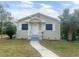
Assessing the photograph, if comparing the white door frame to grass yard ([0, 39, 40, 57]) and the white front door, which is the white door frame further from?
grass yard ([0, 39, 40, 57])

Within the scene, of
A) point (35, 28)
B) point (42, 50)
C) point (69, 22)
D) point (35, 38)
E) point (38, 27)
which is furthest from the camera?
point (69, 22)

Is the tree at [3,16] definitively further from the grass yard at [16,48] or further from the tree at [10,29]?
the grass yard at [16,48]

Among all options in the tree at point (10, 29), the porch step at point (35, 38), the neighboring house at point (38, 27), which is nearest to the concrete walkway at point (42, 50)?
the porch step at point (35, 38)

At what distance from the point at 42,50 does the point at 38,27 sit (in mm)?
891

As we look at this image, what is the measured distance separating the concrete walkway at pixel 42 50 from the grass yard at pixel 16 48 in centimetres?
17

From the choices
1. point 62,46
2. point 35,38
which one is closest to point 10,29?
point 35,38

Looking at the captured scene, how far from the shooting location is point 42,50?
9.85m

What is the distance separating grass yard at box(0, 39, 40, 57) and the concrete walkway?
0.17m

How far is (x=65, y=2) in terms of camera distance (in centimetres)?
984

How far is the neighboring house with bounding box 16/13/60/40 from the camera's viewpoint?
10055 millimetres

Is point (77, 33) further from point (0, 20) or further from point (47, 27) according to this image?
point (0, 20)

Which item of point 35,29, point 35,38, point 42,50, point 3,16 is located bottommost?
point 42,50

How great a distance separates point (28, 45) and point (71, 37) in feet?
4.96

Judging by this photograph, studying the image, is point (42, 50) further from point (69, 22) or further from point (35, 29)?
point (69, 22)
